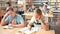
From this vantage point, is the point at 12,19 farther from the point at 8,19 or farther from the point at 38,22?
the point at 38,22

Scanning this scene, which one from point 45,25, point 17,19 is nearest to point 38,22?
point 45,25

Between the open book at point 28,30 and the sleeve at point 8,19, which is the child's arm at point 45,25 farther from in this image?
the sleeve at point 8,19

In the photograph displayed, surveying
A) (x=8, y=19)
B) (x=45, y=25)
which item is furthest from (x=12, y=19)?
(x=45, y=25)

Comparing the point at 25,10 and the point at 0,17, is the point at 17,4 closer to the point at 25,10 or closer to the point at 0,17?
the point at 25,10

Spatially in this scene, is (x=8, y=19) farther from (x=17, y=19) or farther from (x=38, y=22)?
(x=38, y=22)

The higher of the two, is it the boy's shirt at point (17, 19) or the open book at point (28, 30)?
the boy's shirt at point (17, 19)

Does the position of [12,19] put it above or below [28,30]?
above

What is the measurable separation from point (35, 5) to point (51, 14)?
163 millimetres

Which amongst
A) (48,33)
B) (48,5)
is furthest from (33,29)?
(48,5)

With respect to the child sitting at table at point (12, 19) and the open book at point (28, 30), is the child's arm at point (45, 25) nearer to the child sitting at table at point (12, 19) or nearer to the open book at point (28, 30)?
the open book at point (28, 30)

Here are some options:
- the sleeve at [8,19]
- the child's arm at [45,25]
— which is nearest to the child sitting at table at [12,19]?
the sleeve at [8,19]

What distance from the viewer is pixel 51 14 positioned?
1229 millimetres

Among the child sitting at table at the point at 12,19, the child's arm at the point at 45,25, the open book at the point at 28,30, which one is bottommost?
the open book at the point at 28,30

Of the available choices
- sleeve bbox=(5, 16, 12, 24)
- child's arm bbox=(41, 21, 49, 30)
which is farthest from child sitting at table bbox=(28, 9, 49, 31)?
sleeve bbox=(5, 16, 12, 24)
